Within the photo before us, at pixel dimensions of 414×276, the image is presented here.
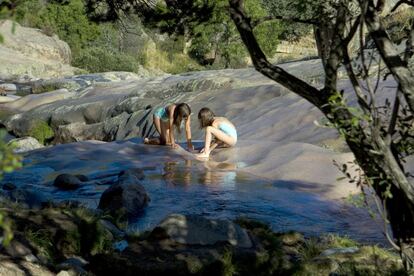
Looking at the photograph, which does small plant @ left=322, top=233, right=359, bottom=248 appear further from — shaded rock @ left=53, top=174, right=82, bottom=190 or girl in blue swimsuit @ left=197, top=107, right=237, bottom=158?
girl in blue swimsuit @ left=197, top=107, right=237, bottom=158

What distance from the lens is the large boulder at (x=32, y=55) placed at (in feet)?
119

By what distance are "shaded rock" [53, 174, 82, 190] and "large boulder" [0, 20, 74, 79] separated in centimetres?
2661

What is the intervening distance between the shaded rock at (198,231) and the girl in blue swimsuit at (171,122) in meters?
6.42

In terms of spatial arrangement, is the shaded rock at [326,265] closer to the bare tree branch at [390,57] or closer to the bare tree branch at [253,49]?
the bare tree branch at [253,49]

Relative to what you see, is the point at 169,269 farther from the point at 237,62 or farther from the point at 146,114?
the point at 237,62

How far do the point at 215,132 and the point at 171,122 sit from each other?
114 cm

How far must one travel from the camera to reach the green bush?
39250 mm

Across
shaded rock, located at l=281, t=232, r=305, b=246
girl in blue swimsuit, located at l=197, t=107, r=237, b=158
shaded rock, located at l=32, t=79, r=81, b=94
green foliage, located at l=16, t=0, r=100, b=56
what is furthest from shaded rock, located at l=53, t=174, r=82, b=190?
green foliage, located at l=16, t=0, r=100, b=56

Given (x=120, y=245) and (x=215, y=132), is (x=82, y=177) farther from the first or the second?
(x=120, y=245)

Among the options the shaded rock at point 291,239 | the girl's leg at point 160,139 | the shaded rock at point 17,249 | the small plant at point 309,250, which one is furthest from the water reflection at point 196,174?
the shaded rock at point 17,249

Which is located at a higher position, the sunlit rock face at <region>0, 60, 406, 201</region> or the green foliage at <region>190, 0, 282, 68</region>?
the green foliage at <region>190, 0, 282, 68</region>

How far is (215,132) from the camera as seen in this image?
11539mm

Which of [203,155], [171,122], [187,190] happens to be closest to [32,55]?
[171,122]

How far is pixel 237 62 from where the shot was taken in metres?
40.5
